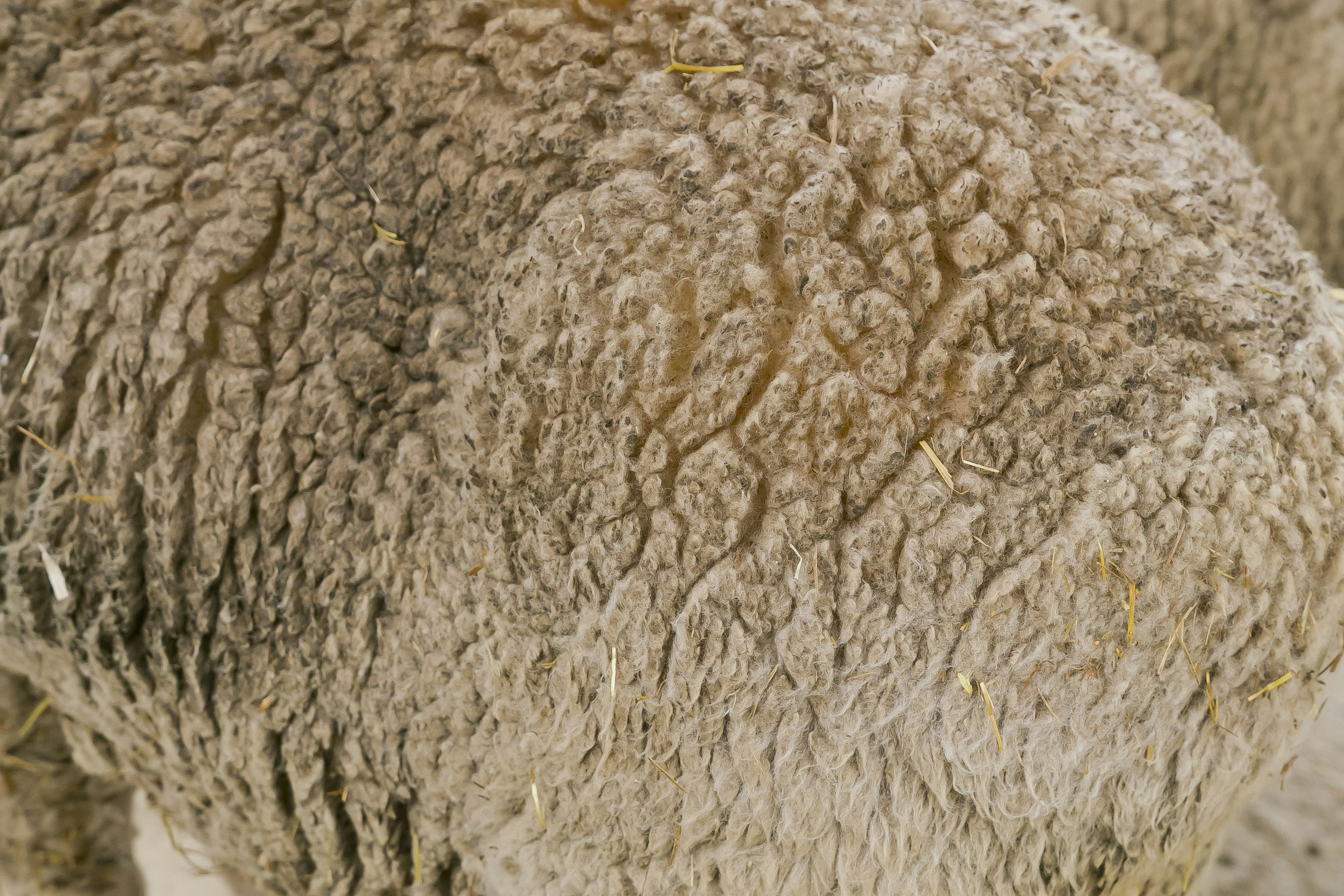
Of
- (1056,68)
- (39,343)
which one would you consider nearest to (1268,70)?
(1056,68)

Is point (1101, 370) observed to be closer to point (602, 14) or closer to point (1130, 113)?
point (1130, 113)

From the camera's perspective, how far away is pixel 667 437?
3.26ft

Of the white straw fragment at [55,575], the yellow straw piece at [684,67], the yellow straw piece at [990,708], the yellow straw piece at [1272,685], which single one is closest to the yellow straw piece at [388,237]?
the yellow straw piece at [684,67]

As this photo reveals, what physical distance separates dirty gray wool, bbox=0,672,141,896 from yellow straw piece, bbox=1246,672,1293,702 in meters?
1.49

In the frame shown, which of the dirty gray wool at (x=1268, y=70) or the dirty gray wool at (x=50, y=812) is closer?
the dirty gray wool at (x=50, y=812)

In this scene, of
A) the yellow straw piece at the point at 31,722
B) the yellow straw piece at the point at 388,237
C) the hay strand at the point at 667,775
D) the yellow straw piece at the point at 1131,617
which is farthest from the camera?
the yellow straw piece at the point at 31,722

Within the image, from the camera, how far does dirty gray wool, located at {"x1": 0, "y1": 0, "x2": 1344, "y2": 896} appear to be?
Answer: 3.16ft

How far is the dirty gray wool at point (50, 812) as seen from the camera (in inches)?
56.6

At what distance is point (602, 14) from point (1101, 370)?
68 centimetres

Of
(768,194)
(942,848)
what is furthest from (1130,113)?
(942,848)

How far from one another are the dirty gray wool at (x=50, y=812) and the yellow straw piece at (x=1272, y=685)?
149cm

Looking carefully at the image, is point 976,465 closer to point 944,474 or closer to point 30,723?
point 944,474

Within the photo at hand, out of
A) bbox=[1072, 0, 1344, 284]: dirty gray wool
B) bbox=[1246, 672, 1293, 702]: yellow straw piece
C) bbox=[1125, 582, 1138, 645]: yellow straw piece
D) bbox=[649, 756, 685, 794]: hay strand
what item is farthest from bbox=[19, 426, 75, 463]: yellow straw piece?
bbox=[1072, 0, 1344, 284]: dirty gray wool

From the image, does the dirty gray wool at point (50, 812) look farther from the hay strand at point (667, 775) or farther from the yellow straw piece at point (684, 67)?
the yellow straw piece at point (684, 67)
